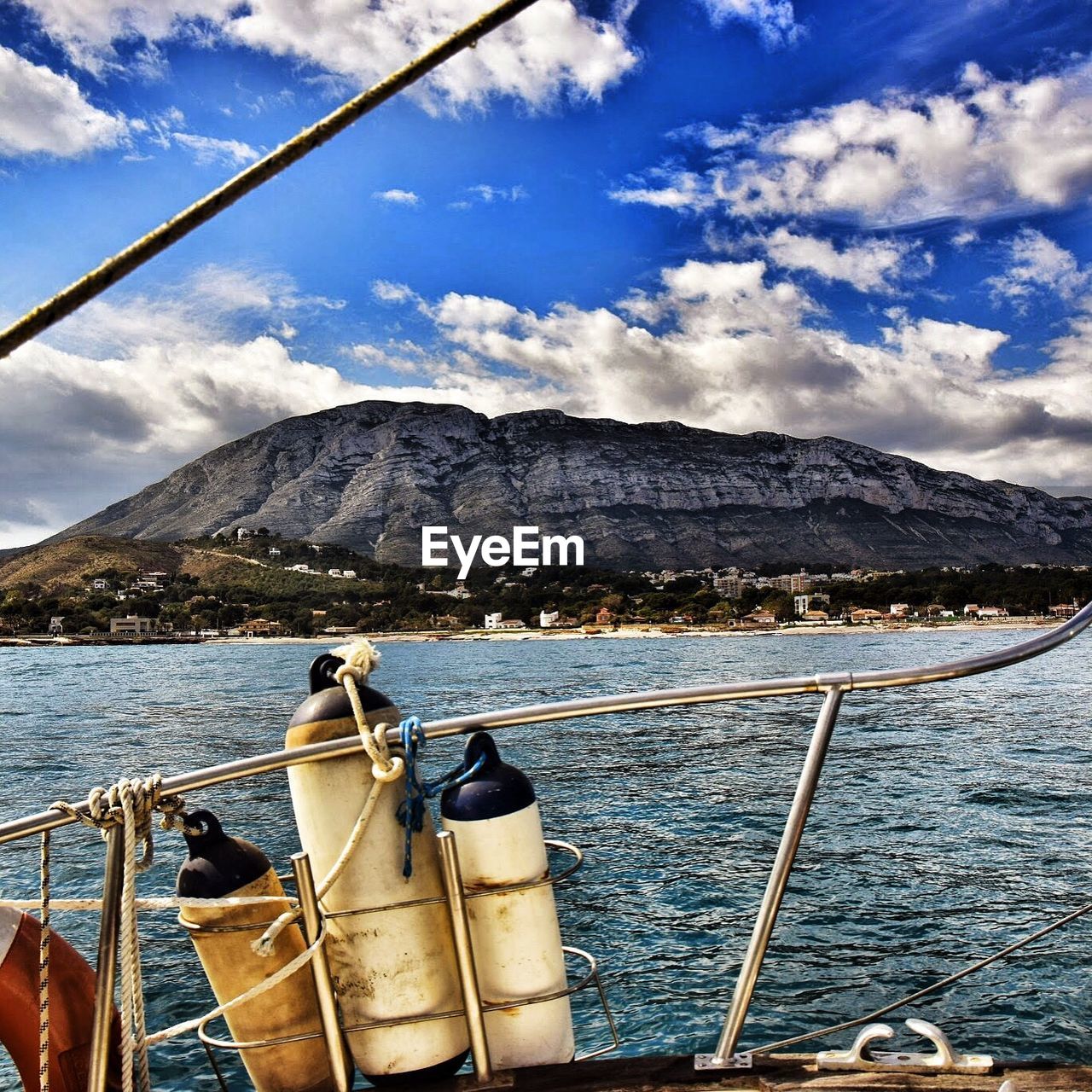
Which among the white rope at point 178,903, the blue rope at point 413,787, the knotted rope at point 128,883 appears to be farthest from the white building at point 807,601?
the knotted rope at point 128,883

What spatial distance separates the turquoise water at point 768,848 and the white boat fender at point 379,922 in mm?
3897

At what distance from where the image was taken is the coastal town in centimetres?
12531

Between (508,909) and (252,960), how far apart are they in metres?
0.68

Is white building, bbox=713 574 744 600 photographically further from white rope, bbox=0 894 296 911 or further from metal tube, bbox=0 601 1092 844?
white rope, bbox=0 894 296 911

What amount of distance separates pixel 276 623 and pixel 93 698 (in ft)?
255

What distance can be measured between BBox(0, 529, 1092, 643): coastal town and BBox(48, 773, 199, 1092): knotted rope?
4638 inches

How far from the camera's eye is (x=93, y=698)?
4809cm

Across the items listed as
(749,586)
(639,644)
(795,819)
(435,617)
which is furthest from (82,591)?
(795,819)

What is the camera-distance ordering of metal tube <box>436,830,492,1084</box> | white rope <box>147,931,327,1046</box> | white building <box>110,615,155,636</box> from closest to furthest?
white rope <box>147,931,327,1046</box>, metal tube <box>436,830,492,1084</box>, white building <box>110,615,155,636</box>

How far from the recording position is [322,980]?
2600 millimetres

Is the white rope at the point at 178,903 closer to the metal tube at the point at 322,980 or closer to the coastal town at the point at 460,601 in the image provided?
the metal tube at the point at 322,980

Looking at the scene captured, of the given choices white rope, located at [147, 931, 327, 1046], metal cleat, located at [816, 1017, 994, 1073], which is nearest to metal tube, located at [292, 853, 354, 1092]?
white rope, located at [147, 931, 327, 1046]

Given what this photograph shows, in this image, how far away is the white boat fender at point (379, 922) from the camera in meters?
2.63

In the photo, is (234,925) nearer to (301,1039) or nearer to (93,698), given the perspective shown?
(301,1039)
